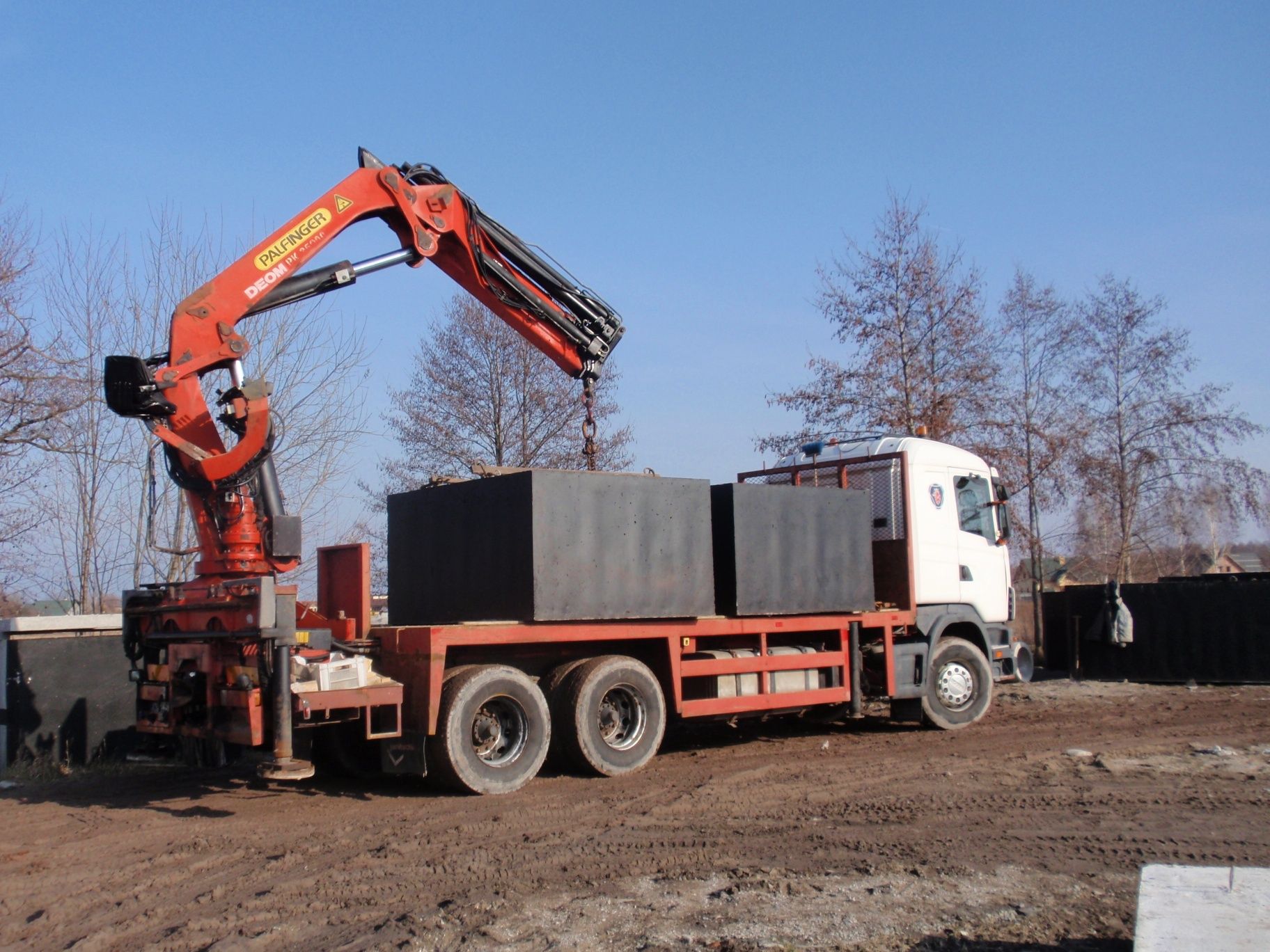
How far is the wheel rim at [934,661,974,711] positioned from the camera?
1324cm

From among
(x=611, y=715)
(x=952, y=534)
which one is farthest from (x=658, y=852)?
(x=952, y=534)

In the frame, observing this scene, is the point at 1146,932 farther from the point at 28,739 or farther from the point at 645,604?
the point at 28,739

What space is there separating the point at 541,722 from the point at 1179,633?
1484 centimetres

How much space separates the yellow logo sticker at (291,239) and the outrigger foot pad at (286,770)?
4114mm

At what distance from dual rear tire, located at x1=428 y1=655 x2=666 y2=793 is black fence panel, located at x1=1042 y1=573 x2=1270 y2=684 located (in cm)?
1318

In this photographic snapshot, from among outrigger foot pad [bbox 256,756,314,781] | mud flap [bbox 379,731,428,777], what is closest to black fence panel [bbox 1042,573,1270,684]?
mud flap [bbox 379,731,428,777]

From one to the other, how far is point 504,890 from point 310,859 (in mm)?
1543

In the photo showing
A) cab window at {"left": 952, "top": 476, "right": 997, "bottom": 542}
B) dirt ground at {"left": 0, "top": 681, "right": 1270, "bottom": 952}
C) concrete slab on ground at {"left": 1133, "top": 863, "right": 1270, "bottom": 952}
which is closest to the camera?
concrete slab on ground at {"left": 1133, "top": 863, "right": 1270, "bottom": 952}

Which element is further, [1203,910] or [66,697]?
[66,697]

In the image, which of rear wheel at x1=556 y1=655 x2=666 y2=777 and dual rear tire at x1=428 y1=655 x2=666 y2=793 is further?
rear wheel at x1=556 y1=655 x2=666 y2=777

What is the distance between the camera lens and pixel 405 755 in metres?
9.16

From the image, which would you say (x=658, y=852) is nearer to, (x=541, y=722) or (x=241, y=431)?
(x=541, y=722)

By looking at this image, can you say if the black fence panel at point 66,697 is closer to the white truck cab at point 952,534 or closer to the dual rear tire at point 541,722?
the dual rear tire at point 541,722

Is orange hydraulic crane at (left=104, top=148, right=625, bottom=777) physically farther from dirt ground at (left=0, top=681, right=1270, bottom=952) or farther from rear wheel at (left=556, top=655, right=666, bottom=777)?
rear wheel at (left=556, top=655, right=666, bottom=777)
